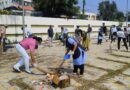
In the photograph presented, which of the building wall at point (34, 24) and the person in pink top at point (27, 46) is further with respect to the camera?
the building wall at point (34, 24)

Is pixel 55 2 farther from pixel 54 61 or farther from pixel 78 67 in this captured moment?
pixel 78 67

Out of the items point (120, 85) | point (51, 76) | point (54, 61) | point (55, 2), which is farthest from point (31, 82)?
point (55, 2)

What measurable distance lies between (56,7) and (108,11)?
34.6 metres

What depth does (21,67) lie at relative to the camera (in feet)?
40.0

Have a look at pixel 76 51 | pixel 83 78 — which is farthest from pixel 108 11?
pixel 76 51

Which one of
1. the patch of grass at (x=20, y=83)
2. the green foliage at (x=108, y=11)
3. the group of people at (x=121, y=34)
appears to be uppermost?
the green foliage at (x=108, y=11)

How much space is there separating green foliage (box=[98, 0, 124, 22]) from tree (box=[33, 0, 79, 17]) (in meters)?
30.5

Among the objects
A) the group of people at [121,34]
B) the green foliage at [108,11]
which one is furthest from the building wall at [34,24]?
the green foliage at [108,11]

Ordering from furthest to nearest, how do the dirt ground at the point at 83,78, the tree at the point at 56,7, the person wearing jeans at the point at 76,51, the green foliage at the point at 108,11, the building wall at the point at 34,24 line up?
1. the green foliage at the point at 108,11
2. the tree at the point at 56,7
3. the building wall at the point at 34,24
4. the person wearing jeans at the point at 76,51
5. the dirt ground at the point at 83,78

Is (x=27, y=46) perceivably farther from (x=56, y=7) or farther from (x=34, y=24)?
(x=56, y=7)

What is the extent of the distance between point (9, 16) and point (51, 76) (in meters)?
15.3

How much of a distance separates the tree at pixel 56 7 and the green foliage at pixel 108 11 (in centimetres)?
3052

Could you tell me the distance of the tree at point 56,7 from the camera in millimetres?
45297

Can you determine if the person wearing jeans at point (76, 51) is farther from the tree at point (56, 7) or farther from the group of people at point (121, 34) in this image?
the tree at point (56, 7)
